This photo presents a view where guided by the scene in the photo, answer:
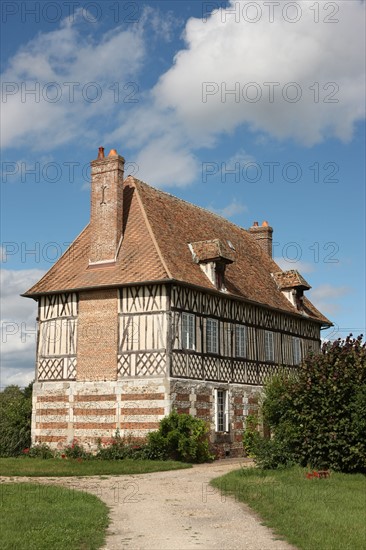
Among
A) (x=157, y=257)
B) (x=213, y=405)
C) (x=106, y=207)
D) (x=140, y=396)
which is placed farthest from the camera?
(x=106, y=207)

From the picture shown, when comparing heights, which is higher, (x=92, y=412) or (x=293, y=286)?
(x=293, y=286)

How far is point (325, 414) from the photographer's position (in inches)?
607

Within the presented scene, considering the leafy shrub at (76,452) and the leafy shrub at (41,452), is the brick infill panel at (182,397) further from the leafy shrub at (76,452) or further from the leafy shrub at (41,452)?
the leafy shrub at (41,452)

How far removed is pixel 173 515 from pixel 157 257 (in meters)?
11.7

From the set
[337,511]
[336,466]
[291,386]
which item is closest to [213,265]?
[291,386]

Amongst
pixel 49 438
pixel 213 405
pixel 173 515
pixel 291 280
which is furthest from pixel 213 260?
pixel 173 515

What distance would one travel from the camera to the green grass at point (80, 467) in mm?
16625

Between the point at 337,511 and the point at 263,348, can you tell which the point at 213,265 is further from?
the point at 337,511

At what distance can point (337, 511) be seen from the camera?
1040 cm

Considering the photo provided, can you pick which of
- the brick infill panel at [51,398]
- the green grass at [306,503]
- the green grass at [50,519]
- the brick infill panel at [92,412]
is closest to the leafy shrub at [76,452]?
the brick infill panel at [92,412]

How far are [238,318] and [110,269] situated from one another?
5.34 meters

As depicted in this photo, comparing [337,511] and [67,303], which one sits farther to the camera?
[67,303]

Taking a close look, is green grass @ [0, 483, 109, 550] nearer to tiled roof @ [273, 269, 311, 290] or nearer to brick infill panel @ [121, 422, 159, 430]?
brick infill panel @ [121, 422, 159, 430]

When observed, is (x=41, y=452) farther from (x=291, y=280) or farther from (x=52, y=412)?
(x=291, y=280)
